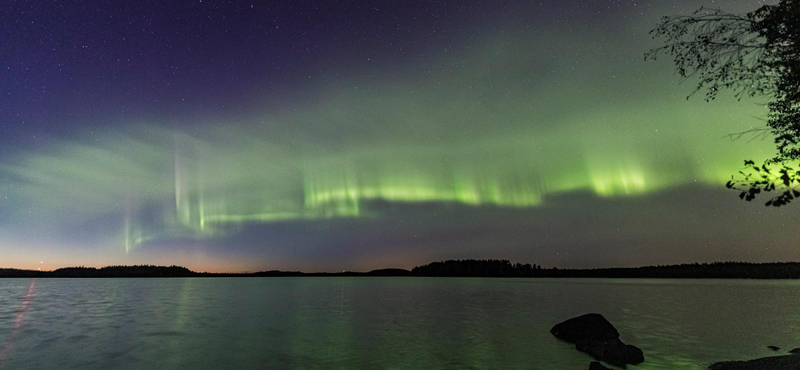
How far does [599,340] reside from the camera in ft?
83.1

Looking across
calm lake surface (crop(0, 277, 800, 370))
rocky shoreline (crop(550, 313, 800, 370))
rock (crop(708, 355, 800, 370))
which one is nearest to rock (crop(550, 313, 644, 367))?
rocky shoreline (crop(550, 313, 800, 370))

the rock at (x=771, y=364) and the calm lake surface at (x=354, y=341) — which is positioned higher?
the rock at (x=771, y=364)

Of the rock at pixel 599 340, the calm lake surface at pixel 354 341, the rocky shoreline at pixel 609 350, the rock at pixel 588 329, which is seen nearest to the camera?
the rocky shoreline at pixel 609 350

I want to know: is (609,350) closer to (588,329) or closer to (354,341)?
(588,329)

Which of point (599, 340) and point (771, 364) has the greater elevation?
Result: point (771, 364)

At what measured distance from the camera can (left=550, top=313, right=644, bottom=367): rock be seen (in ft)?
74.3

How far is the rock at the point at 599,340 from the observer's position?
22.7m

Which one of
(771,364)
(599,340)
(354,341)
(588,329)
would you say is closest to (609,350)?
(599,340)

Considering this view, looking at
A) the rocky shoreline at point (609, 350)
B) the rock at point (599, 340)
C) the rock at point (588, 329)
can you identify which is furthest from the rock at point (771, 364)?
the rock at point (588, 329)

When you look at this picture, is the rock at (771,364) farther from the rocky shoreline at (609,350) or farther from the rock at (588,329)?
the rock at (588,329)

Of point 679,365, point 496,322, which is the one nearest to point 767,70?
point 679,365

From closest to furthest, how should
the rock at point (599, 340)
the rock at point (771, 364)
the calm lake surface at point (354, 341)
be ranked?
the rock at point (771, 364) → the rock at point (599, 340) → the calm lake surface at point (354, 341)

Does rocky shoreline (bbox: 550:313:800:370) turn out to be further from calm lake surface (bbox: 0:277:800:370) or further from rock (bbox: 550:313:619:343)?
calm lake surface (bbox: 0:277:800:370)

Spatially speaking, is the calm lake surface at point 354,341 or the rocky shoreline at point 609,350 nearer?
the rocky shoreline at point 609,350
